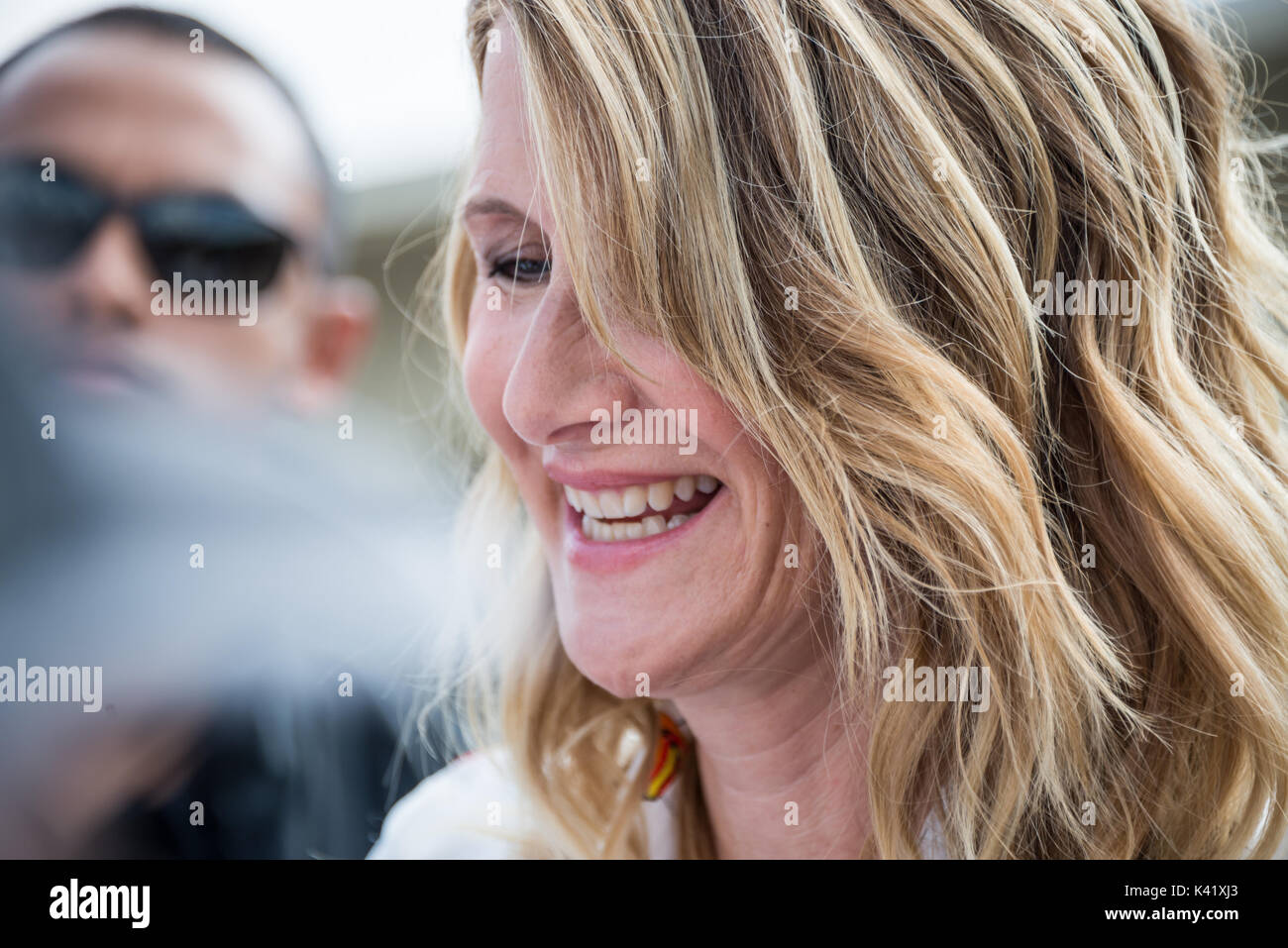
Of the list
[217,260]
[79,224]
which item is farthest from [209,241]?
[79,224]

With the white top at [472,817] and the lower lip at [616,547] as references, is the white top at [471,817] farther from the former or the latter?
the lower lip at [616,547]

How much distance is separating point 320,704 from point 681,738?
0.54 meters

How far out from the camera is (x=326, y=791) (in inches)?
47.8

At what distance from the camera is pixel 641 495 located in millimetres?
752

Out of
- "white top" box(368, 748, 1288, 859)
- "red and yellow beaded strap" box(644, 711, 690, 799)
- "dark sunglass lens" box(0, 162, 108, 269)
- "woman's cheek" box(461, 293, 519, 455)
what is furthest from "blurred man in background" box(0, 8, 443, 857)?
"woman's cheek" box(461, 293, 519, 455)

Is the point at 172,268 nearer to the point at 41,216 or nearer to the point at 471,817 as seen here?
the point at 41,216

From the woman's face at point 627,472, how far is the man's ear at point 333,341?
62 cm

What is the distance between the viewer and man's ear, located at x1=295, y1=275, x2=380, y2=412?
4.34 ft

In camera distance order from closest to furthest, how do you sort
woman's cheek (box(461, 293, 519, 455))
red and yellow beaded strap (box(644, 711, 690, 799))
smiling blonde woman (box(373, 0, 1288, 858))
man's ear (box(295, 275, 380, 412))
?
smiling blonde woman (box(373, 0, 1288, 858)), woman's cheek (box(461, 293, 519, 455)), red and yellow beaded strap (box(644, 711, 690, 799)), man's ear (box(295, 275, 380, 412))

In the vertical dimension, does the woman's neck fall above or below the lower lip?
below

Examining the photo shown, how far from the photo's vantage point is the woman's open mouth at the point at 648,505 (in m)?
0.74

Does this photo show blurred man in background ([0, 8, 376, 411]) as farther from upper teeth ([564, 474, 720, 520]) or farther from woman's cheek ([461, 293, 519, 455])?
upper teeth ([564, 474, 720, 520])
